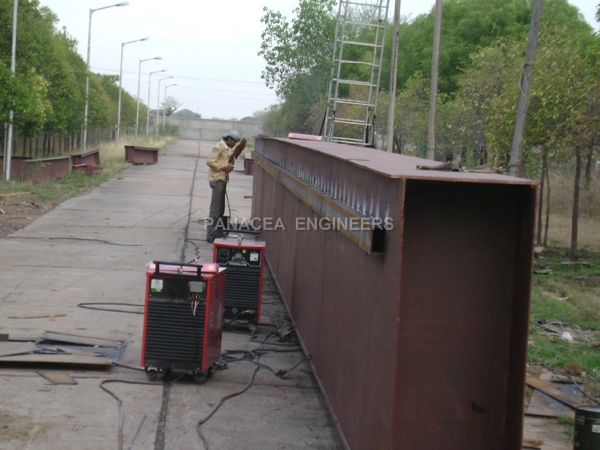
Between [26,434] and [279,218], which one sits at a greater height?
[279,218]

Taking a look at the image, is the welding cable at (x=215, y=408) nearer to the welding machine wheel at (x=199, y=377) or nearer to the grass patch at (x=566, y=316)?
the welding machine wheel at (x=199, y=377)

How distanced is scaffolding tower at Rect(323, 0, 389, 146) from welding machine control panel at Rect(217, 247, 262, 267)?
5.99 m

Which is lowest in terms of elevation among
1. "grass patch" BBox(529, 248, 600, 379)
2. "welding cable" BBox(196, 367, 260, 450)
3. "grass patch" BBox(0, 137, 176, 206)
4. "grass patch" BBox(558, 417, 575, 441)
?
"welding cable" BBox(196, 367, 260, 450)

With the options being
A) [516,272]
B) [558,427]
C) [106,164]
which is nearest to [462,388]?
[516,272]

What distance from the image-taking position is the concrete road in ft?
18.3

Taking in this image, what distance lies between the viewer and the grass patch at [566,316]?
830cm

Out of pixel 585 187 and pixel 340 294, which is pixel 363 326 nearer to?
pixel 340 294

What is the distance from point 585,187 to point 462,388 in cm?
2115

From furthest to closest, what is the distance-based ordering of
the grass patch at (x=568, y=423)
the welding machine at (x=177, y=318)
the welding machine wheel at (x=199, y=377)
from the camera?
the welding machine wheel at (x=199, y=377), the welding machine at (x=177, y=318), the grass patch at (x=568, y=423)

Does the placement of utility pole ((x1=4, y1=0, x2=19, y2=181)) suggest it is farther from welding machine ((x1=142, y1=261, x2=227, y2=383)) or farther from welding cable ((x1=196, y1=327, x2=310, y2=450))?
welding machine ((x1=142, y1=261, x2=227, y2=383))

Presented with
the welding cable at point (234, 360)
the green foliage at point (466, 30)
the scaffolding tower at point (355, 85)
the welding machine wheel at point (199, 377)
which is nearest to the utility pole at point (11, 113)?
the scaffolding tower at point (355, 85)

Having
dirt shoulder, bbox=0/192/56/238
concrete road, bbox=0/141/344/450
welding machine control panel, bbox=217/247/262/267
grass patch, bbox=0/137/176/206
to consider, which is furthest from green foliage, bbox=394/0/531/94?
welding machine control panel, bbox=217/247/262/267

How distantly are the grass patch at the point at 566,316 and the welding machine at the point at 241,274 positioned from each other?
3.16 metres

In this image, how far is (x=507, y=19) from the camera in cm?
3791
